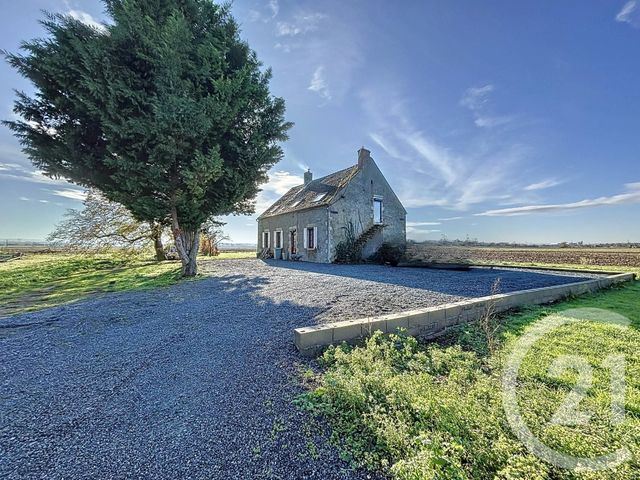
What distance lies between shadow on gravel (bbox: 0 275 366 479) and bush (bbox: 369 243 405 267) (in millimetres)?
11491

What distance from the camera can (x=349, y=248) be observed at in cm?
1672

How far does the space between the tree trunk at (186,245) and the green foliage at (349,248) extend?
26.5ft

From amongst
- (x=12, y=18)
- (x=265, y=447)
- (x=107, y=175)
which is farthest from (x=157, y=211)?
(x=265, y=447)

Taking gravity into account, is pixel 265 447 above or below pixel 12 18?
below

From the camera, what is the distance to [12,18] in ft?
24.9

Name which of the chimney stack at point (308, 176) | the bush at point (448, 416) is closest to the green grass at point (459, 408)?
the bush at point (448, 416)

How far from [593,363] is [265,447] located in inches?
152

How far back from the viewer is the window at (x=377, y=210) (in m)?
18.1

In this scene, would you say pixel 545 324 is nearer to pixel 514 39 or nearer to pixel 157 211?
pixel 514 39

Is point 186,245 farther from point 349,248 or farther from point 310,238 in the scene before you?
point 349,248

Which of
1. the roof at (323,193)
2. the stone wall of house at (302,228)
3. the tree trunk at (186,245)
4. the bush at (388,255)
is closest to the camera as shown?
the tree trunk at (186,245)

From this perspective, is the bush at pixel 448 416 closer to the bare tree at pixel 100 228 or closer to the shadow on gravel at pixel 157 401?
the shadow on gravel at pixel 157 401

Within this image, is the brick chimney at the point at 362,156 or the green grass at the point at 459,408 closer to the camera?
the green grass at the point at 459,408

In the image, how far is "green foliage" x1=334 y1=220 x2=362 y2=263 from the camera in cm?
1648
